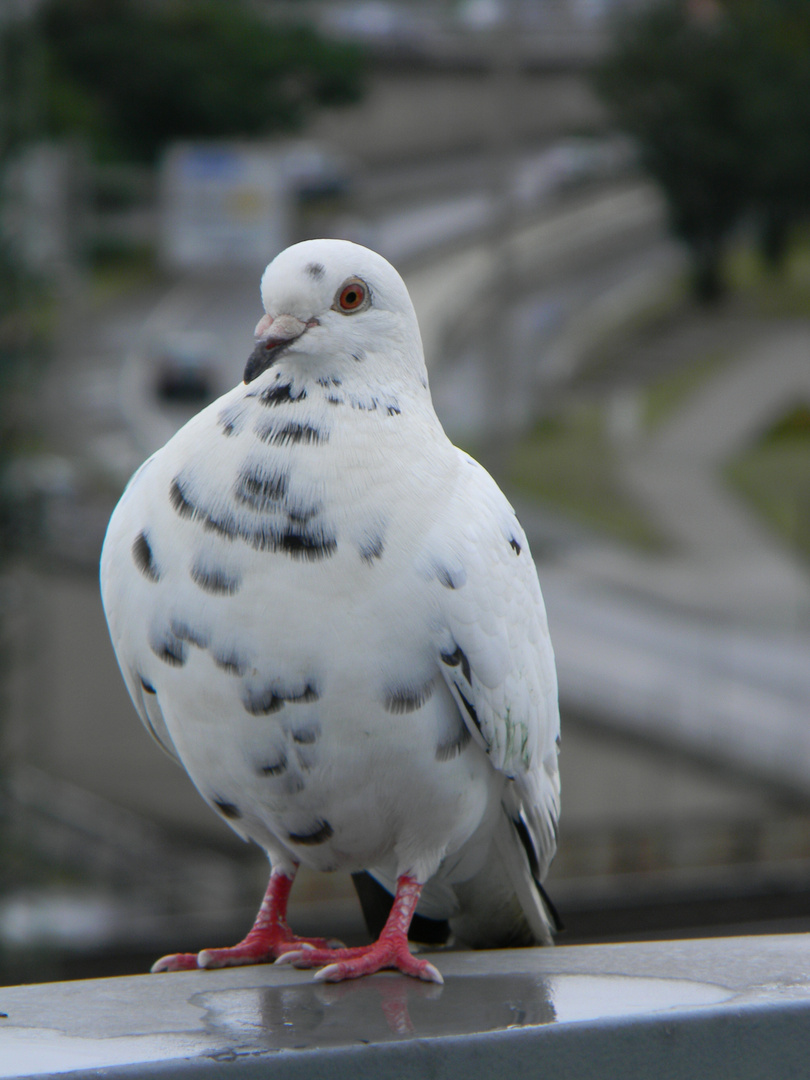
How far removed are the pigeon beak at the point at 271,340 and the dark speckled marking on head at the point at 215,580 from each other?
0.99ft

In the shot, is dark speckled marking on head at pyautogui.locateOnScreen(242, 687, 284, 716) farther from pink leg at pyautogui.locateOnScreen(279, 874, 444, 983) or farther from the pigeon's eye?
the pigeon's eye

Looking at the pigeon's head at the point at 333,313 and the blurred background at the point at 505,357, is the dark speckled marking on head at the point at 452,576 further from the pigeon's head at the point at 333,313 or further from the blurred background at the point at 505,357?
the blurred background at the point at 505,357

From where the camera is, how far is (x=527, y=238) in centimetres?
1061

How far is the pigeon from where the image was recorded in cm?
199

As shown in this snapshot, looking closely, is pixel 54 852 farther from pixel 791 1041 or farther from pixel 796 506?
pixel 791 1041

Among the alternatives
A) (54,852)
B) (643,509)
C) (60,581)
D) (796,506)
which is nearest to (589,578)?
(643,509)

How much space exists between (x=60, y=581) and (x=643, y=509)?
4.83 m

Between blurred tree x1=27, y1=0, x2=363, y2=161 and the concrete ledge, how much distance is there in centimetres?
910

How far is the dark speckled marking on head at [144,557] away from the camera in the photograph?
2109mm

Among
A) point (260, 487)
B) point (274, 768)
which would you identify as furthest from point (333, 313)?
point (274, 768)

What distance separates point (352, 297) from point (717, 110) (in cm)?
836

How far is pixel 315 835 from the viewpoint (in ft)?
A: 7.54

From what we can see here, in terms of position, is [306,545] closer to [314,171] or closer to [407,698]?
[407,698]

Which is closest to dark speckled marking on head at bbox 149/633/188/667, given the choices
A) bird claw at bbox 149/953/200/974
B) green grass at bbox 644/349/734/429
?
bird claw at bbox 149/953/200/974
